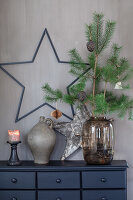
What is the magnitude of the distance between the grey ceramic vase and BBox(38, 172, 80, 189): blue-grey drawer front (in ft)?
0.53

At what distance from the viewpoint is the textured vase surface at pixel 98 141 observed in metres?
2.50

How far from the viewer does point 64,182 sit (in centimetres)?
245

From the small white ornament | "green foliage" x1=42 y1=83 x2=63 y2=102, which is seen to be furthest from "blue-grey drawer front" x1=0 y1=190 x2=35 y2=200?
the small white ornament

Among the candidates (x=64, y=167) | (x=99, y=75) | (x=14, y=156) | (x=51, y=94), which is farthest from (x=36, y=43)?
(x=64, y=167)

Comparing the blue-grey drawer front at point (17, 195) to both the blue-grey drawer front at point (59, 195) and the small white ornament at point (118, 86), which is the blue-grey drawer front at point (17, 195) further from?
the small white ornament at point (118, 86)

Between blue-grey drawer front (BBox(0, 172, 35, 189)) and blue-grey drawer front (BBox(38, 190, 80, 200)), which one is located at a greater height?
blue-grey drawer front (BBox(0, 172, 35, 189))

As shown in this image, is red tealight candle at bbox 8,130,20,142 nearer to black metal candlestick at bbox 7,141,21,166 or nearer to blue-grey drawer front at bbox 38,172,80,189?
black metal candlestick at bbox 7,141,21,166

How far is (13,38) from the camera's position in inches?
110

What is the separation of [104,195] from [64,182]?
29 centimetres

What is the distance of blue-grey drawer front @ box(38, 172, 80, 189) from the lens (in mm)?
2445

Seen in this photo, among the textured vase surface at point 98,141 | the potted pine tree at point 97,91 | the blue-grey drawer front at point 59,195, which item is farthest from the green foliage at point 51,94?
the blue-grey drawer front at point 59,195

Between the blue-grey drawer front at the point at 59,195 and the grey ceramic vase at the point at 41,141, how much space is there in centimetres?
24

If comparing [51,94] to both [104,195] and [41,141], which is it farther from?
[104,195]

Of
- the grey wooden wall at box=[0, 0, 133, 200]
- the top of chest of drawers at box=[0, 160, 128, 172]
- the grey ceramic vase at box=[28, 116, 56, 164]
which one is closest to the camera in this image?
the top of chest of drawers at box=[0, 160, 128, 172]
